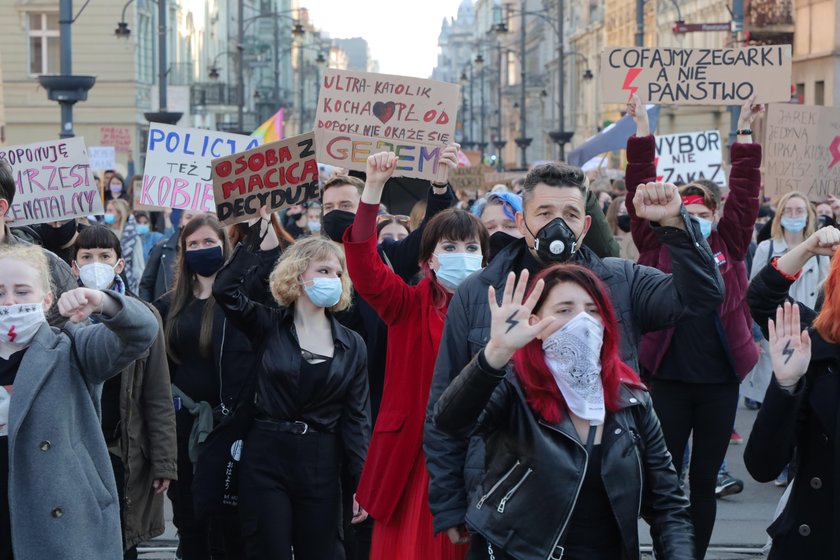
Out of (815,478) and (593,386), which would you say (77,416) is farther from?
(815,478)

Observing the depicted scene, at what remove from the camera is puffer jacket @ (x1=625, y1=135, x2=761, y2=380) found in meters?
6.35

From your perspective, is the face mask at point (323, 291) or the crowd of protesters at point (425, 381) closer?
the crowd of protesters at point (425, 381)

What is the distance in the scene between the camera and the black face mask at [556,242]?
14.8ft

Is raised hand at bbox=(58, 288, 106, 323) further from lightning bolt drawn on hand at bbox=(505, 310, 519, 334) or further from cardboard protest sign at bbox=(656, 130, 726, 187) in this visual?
cardboard protest sign at bbox=(656, 130, 726, 187)

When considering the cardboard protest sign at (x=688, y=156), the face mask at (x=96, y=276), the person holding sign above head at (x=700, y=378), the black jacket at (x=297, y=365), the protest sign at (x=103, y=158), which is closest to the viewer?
the black jacket at (x=297, y=365)

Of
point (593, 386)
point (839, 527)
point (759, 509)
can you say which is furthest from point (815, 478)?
point (759, 509)

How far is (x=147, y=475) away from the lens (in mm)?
6418

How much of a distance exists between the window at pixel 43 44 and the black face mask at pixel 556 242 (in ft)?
144

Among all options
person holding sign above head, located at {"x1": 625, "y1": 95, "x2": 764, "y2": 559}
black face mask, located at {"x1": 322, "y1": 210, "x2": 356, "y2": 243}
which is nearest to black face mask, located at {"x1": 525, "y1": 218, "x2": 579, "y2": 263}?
person holding sign above head, located at {"x1": 625, "y1": 95, "x2": 764, "y2": 559}

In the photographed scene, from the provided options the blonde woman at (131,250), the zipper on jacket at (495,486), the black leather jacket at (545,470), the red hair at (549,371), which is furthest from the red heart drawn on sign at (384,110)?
the blonde woman at (131,250)

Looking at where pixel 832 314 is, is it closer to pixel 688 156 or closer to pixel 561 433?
pixel 561 433

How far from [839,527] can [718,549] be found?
3579 millimetres

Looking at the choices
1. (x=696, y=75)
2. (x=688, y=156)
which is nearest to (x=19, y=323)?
(x=696, y=75)

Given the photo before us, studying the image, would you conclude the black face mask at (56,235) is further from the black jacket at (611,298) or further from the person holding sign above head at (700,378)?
the black jacket at (611,298)
